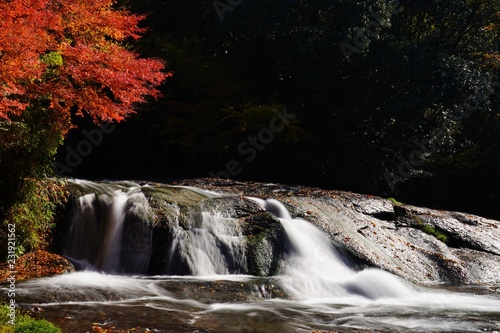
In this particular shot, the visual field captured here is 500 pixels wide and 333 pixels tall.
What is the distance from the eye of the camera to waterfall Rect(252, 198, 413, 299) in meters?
10.1

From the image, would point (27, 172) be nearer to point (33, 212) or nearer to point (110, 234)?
point (33, 212)

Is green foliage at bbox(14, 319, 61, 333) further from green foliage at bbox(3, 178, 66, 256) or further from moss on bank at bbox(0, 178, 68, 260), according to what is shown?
green foliage at bbox(3, 178, 66, 256)

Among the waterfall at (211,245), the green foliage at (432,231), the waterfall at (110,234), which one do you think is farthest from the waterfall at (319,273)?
the green foliage at (432,231)

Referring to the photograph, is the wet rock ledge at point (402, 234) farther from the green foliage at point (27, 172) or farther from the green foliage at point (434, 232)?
the green foliage at point (27, 172)

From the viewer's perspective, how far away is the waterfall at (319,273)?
10148mm

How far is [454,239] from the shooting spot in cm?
1416

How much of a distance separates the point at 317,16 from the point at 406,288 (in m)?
12.3

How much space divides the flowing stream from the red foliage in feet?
7.01

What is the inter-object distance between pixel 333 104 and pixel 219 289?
13241 millimetres

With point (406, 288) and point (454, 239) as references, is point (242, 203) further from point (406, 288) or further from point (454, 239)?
point (454, 239)

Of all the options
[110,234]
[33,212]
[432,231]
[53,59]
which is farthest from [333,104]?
[33,212]

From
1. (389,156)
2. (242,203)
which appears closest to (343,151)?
(389,156)

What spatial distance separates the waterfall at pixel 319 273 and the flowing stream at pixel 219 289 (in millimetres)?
22

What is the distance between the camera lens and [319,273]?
10.9 m
